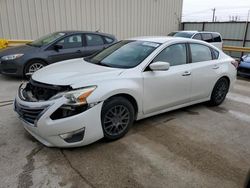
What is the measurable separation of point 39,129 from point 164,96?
6.73 feet

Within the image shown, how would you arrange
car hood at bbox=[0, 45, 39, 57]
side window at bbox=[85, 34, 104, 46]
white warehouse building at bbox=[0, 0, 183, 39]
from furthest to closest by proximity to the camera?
white warehouse building at bbox=[0, 0, 183, 39], side window at bbox=[85, 34, 104, 46], car hood at bbox=[0, 45, 39, 57]

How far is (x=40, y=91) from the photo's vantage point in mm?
3219

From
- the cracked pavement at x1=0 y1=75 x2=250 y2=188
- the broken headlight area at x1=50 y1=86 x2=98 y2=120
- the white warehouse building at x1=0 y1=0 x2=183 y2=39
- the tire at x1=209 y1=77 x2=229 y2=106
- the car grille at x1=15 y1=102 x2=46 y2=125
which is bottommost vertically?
the cracked pavement at x1=0 y1=75 x2=250 y2=188

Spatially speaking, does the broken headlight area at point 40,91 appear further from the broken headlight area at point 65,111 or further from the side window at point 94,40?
the side window at point 94,40

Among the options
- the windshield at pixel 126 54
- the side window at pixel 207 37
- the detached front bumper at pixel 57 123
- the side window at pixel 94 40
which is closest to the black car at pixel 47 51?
the side window at pixel 94 40

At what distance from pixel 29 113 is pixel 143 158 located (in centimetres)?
159

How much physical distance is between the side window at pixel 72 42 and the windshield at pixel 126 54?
3.03 m

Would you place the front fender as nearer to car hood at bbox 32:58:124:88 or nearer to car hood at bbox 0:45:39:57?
car hood at bbox 32:58:124:88

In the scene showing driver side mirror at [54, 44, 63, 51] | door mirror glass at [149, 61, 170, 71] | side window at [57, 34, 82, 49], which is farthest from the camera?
side window at [57, 34, 82, 49]

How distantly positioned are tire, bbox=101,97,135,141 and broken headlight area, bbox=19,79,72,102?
1.97 ft

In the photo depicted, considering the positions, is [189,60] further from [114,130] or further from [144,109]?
[114,130]

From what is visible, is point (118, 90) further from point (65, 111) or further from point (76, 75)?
point (65, 111)

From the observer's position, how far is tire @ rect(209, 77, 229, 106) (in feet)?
16.1

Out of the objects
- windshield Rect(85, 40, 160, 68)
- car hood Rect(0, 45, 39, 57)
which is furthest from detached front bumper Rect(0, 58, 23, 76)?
windshield Rect(85, 40, 160, 68)
